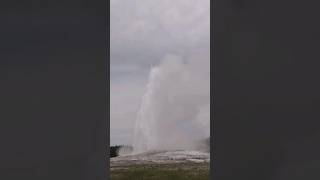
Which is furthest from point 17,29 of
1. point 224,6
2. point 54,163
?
point 224,6

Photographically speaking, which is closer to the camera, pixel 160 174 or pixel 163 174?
pixel 160 174

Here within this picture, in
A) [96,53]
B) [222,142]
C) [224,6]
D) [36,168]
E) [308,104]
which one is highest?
[224,6]

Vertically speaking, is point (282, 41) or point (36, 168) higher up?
point (282, 41)

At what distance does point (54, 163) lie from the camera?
11.4 feet

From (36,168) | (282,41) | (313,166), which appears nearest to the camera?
(313,166)

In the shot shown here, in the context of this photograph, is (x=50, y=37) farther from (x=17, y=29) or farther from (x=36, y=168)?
(x=36, y=168)

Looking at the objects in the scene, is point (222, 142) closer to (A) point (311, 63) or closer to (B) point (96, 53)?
(A) point (311, 63)

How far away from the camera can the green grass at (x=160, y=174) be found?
15.8 meters

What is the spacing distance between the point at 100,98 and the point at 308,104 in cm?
172

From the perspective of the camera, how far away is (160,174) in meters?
16.2

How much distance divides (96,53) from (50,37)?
1.26 ft

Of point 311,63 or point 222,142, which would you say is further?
point 222,142

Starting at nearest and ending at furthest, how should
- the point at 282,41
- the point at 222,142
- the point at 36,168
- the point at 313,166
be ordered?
1. the point at 313,166
2. the point at 282,41
3. the point at 222,142
4. the point at 36,168

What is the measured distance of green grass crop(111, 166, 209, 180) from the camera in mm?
15828
